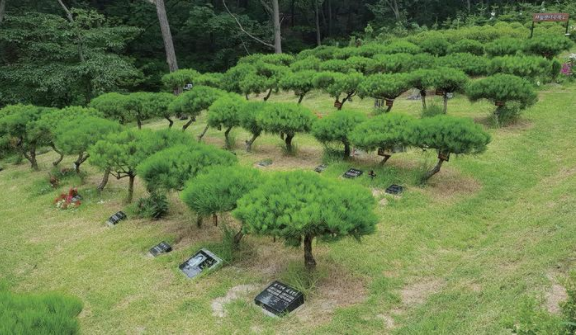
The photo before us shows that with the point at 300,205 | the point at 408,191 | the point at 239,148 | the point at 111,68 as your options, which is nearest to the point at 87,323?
the point at 300,205

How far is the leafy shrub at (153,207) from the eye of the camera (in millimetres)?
7871

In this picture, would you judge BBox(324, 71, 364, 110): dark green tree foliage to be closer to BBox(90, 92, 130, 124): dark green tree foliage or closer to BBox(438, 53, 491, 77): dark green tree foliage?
BBox(438, 53, 491, 77): dark green tree foliage

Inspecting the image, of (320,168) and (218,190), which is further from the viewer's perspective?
(320,168)

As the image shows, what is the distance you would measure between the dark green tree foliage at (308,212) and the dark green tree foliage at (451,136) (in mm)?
2910

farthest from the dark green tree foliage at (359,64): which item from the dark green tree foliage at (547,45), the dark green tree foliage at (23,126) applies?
the dark green tree foliage at (23,126)

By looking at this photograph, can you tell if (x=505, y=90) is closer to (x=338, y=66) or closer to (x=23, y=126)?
(x=338, y=66)

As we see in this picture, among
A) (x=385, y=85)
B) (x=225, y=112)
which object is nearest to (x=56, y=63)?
(x=225, y=112)

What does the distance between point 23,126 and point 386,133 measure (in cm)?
984

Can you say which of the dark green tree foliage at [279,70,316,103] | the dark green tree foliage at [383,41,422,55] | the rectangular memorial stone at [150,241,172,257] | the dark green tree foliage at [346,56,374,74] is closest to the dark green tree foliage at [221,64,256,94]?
the dark green tree foliage at [279,70,316,103]

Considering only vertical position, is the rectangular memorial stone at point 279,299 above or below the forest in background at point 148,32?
below

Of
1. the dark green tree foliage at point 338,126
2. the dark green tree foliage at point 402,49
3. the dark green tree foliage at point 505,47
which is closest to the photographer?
the dark green tree foliage at point 338,126

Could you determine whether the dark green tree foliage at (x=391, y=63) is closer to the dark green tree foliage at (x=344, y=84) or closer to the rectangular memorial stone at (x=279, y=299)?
the dark green tree foliage at (x=344, y=84)

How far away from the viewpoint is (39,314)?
3.32 meters

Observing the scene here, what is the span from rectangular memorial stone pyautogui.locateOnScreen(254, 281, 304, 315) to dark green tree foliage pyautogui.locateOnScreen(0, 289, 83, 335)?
2.04 metres
